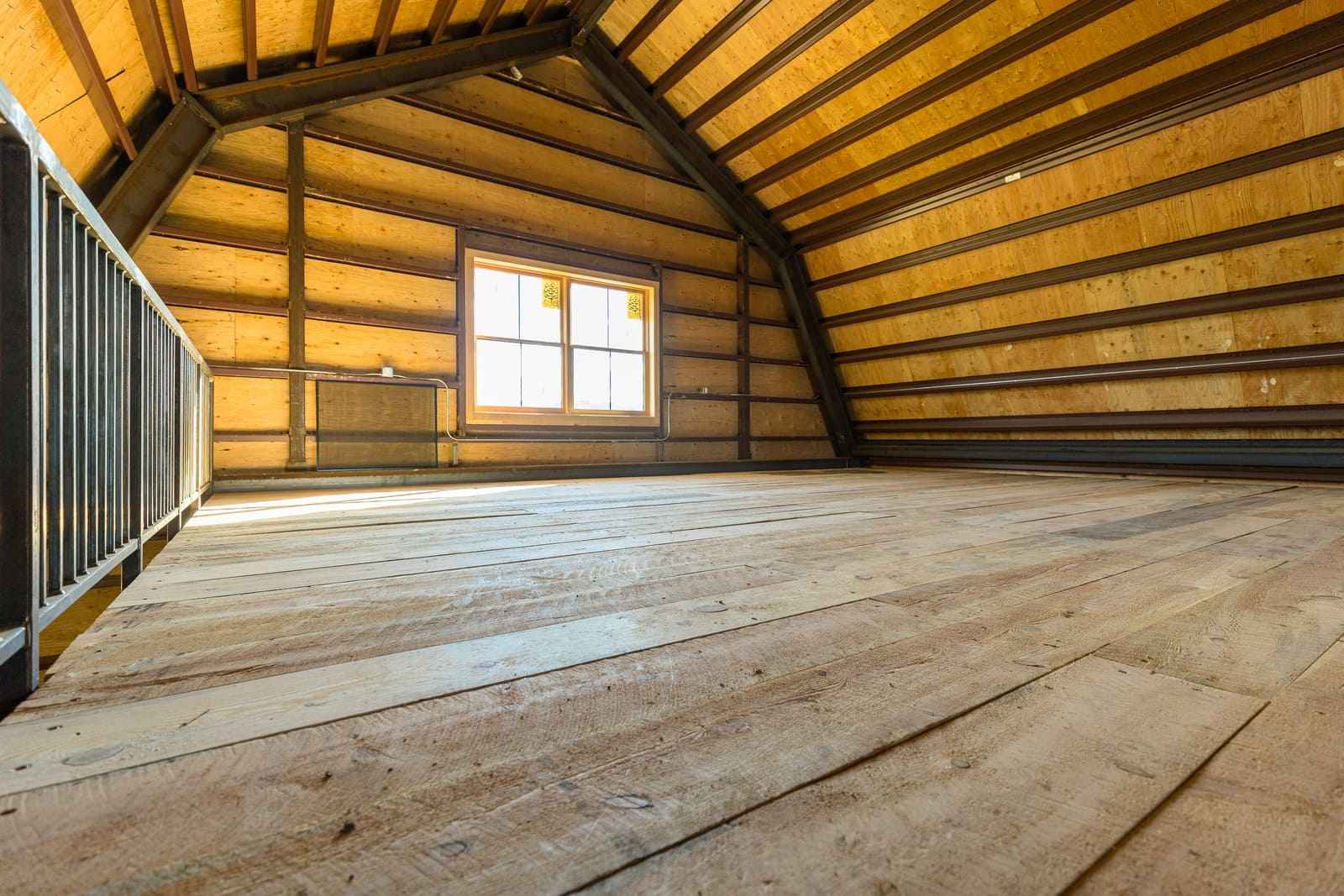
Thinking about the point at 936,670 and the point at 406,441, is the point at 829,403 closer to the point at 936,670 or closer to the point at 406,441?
the point at 406,441

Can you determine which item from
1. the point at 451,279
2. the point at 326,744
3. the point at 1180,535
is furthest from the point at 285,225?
the point at 1180,535

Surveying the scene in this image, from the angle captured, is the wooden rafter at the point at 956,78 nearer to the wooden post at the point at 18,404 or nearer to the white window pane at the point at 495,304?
the white window pane at the point at 495,304

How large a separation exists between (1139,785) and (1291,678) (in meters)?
0.50

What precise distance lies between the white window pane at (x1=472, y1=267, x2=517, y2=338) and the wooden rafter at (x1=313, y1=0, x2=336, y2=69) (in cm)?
179

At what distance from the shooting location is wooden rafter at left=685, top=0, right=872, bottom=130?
4.47m

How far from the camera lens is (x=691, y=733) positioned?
2.31 feet

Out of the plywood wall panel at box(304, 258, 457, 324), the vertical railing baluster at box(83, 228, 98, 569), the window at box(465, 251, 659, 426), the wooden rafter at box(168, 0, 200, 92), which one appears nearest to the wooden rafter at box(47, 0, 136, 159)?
the wooden rafter at box(168, 0, 200, 92)

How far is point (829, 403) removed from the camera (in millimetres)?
7250

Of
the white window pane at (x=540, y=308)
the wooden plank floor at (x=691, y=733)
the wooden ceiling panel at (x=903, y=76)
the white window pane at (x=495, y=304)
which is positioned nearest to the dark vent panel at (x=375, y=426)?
the white window pane at (x=495, y=304)

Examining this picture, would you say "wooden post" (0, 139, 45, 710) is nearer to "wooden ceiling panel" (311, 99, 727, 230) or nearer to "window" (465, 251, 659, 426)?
"window" (465, 251, 659, 426)

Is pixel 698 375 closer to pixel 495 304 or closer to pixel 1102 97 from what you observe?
pixel 495 304

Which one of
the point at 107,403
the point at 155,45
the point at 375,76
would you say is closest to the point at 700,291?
the point at 375,76

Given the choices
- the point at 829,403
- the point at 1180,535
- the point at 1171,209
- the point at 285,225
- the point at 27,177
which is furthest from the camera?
the point at 829,403

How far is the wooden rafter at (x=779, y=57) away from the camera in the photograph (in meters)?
4.47
